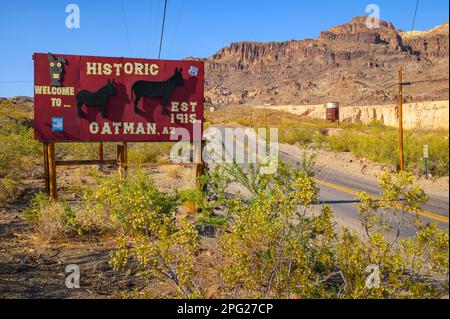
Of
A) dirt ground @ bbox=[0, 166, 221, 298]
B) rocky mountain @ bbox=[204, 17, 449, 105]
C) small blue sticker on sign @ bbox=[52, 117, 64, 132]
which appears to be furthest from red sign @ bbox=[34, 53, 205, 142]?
rocky mountain @ bbox=[204, 17, 449, 105]

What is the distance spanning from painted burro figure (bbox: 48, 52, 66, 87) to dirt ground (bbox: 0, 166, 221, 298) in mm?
3169

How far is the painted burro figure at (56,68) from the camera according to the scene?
9172 mm

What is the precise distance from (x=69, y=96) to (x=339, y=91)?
414 feet

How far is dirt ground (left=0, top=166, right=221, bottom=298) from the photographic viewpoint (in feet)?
16.6

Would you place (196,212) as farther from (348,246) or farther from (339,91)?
(339,91)

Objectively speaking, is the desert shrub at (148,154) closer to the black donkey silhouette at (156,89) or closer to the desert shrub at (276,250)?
the black donkey silhouette at (156,89)

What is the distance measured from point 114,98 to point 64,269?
15.6ft

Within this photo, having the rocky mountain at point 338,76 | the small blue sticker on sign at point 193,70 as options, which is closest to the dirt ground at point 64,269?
the small blue sticker on sign at point 193,70

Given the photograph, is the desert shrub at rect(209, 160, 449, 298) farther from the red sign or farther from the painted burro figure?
the painted burro figure

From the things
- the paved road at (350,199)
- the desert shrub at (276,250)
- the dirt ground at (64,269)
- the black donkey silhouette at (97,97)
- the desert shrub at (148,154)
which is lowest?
the dirt ground at (64,269)

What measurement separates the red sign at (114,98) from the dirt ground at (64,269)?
→ 8.05ft

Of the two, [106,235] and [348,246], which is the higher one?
[348,246]
